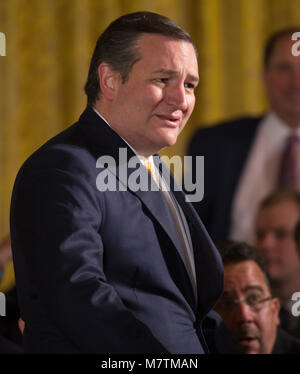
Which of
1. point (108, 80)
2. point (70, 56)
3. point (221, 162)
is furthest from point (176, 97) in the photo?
point (70, 56)

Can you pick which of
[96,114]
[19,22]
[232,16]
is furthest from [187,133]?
[96,114]

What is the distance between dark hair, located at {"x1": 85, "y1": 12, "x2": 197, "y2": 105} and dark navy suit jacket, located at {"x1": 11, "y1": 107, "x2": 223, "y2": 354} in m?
0.07

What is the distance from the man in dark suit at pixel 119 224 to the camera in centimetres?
72

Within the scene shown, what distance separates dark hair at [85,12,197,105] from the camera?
0.80 meters

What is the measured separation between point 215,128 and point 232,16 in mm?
1038

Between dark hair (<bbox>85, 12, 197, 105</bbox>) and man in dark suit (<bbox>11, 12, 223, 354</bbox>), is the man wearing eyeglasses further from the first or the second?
dark hair (<bbox>85, 12, 197, 105</bbox>)

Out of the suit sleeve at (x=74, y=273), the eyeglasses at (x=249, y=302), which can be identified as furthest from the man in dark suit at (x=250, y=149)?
the suit sleeve at (x=74, y=273)

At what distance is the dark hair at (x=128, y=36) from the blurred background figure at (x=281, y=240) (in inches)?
35.1

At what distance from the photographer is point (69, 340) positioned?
75 centimetres

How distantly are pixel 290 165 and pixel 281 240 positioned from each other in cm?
59

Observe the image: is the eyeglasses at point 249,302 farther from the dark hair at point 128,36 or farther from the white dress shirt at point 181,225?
the dark hair at point 128,36

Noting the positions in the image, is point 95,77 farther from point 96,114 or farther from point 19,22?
point 19,22

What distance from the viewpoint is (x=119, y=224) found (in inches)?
30.5

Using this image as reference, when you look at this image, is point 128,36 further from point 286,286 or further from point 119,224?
point 286,286
